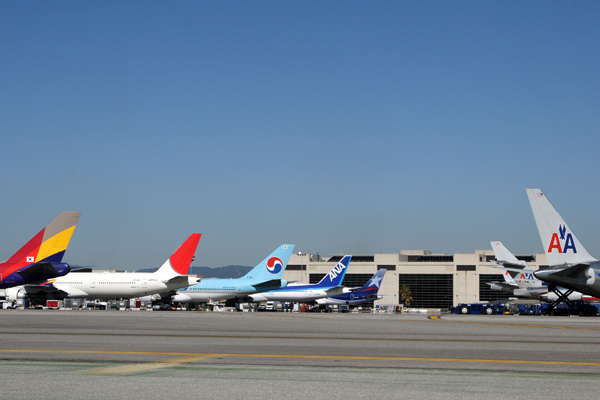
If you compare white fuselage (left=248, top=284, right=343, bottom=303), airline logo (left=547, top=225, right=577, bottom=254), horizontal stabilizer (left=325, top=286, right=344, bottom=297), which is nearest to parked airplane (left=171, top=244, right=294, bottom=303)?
white fuselage (left=248, top=284, right=343, bottom=303)

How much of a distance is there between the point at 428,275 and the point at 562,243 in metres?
108

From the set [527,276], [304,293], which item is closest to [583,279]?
[527,276]

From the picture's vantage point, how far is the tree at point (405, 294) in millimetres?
141750

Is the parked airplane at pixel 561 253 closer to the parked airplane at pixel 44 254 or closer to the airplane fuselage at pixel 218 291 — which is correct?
the airplane fuselage at pixel 218 291

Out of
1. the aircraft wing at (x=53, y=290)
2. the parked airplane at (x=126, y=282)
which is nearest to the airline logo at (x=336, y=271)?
the parked airplane at (x=126, y=282)

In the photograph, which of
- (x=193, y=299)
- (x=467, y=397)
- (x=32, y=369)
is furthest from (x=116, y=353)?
(x=193, y=299)

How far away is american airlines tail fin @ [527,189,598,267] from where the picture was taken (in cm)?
3659

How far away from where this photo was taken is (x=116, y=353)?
1284 centimetres

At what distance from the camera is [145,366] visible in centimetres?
1060

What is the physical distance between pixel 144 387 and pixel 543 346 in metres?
12.4

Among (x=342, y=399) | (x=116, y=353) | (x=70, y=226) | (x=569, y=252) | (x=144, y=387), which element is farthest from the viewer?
(x=70, y=226)

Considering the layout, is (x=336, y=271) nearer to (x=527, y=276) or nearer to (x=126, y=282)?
(x=527, y=276)

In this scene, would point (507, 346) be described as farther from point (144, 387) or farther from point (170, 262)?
point (170, 262)

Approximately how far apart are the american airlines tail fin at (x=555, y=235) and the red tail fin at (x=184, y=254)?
111 feet
